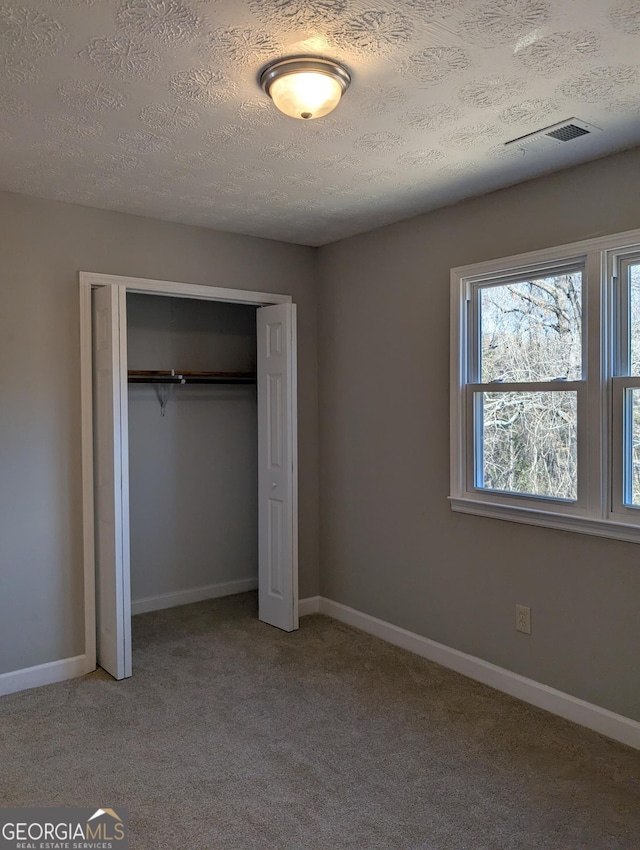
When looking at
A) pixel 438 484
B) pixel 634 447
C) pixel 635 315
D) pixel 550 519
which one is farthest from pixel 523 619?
pixel 635 315

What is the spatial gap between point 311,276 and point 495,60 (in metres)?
2.59

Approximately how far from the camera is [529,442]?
3.22 metres

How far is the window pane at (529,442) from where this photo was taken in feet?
9.99

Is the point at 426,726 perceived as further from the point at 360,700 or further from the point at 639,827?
the point at 639,827

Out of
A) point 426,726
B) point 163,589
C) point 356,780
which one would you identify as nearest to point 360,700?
point 426,726

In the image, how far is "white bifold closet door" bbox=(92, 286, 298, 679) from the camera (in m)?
3.42

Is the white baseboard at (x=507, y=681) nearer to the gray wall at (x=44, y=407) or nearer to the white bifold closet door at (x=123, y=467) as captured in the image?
the white bifold closet door at (x=123, y=467)

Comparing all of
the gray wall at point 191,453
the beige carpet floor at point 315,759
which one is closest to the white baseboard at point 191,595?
the gray wall at point 191,453

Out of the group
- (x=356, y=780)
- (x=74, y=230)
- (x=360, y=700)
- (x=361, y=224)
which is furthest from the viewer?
(x=361, y=224)

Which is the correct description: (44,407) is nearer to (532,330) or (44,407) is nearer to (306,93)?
(306,93)

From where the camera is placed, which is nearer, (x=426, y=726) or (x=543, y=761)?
(x=543, y=761)

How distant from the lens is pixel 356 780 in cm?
253

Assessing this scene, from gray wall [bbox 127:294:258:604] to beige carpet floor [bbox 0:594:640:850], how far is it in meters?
1.13

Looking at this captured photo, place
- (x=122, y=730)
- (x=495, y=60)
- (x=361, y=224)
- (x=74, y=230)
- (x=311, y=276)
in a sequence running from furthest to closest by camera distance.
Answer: (x=311, y=276) < (x=361, y=224) < (x=74, y=230) < (x=122, y=730) < (x=495, y=60)
